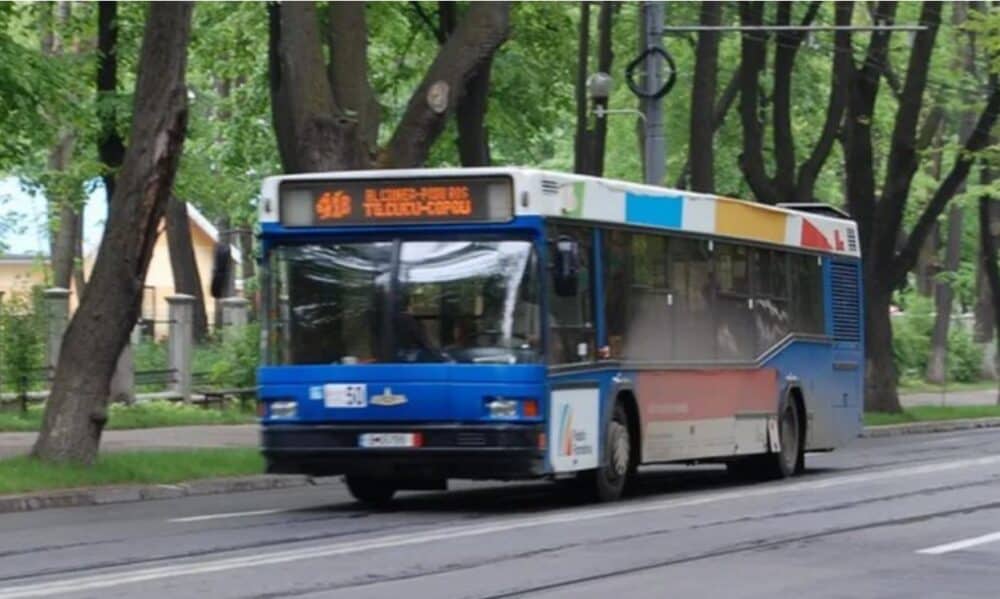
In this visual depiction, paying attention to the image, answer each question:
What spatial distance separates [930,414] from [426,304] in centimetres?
2573

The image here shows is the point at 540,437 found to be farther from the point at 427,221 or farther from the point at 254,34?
the point at 254,34

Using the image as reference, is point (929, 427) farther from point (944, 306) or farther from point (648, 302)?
point (944, 306)

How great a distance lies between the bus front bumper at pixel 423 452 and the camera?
60.8 feet

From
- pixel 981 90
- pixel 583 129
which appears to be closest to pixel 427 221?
pixel 583 129

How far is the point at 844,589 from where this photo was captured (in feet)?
43.1

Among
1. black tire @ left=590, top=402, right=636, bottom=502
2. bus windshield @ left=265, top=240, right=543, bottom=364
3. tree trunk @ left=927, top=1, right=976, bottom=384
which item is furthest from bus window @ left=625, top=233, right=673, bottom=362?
tree trunk @ left=927, top=1, right=976, bottom=384

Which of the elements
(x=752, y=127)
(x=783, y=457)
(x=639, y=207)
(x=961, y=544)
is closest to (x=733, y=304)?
(x=783, y=457)

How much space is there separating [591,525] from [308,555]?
11.1ft

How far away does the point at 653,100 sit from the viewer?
3105 centimetres

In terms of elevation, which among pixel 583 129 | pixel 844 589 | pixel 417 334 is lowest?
pixel 844 589

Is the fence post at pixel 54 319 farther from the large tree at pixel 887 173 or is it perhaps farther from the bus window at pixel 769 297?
the large tree at pixel 887 173

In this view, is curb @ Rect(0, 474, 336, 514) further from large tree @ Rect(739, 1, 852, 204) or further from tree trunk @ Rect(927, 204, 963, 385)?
tree trunk @ Rect(927, 204, 963, 385)

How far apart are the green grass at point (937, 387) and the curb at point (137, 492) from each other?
35932mm

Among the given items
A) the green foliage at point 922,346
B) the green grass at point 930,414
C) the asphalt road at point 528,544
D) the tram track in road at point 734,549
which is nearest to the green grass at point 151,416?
the asphalt road at point 528,544
